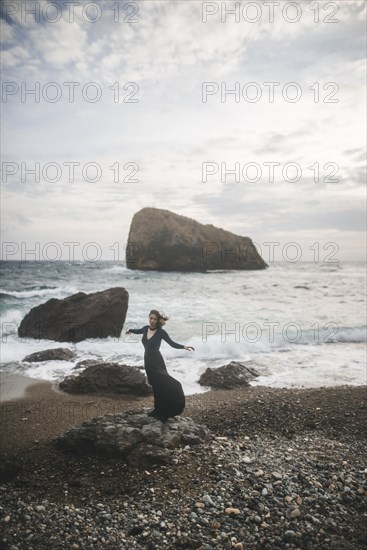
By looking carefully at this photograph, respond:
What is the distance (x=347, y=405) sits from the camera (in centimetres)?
759

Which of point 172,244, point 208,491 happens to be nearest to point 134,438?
point 208,491

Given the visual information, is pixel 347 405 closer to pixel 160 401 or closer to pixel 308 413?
pixel 308 413

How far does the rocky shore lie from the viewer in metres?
3.93

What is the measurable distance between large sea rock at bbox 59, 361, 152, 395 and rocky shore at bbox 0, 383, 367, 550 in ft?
6.93

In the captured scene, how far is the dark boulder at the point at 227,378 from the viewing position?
970cm

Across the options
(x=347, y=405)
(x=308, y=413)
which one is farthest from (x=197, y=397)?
(x=347, y=405)

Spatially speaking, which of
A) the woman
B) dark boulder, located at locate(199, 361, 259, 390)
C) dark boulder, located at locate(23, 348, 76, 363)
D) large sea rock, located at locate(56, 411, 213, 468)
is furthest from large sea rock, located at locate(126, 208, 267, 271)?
large sea rock, located at locate(56, 411, 213, 468)

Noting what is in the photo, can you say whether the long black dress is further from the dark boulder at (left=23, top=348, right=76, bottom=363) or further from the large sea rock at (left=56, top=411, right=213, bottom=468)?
the dark boulder at (left=23, top=348, right=76, bottom=363)

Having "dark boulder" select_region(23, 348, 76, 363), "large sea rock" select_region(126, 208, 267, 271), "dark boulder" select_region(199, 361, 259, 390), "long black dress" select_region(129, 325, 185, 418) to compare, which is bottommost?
"dark boulder" select_region(199, 361, 259, 390)

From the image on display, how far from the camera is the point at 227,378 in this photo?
9867 millimetres

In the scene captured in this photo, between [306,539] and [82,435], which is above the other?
[82,435]

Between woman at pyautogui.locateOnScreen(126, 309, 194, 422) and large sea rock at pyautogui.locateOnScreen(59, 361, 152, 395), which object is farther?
large sea rock at pyautogui.locateOnScreen(59, 361, 152, 395)

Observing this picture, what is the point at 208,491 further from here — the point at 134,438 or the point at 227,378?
the point at 227,378

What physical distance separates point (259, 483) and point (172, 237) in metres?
63.2
